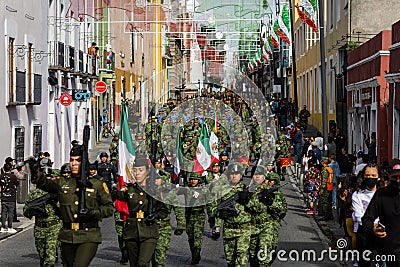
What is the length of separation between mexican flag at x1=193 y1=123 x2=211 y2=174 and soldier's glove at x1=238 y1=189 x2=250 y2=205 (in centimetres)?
933

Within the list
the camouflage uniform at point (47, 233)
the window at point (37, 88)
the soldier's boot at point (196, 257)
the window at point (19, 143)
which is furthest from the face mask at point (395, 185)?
the window at point (37, 88)

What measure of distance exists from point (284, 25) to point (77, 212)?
110 ft

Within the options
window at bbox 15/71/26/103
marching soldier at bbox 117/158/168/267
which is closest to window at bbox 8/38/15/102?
window at bbox 15/71/26/103

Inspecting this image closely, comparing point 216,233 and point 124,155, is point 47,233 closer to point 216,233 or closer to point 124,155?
point 124,155

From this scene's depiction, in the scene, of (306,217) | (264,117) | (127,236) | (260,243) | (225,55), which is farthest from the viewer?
(225,55)

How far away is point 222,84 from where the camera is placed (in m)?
67.2

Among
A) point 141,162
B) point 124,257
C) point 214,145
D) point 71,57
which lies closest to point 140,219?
point 141,162

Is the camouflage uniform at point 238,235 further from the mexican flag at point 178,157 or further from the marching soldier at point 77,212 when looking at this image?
the mexican flag at point 178,157

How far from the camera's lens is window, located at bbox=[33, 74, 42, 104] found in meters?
27.5

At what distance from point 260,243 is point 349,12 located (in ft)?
67.2

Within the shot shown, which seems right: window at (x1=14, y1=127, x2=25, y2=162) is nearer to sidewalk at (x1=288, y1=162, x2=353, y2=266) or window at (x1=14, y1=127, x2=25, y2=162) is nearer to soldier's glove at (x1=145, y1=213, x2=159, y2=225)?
sidewalk at (x1=288, y1=162, x2=353, y2=266)

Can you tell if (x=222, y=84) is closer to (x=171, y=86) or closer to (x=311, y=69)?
(x=171, y=86)

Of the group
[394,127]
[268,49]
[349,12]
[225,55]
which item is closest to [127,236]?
[394,127]

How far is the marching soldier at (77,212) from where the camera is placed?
992cm
